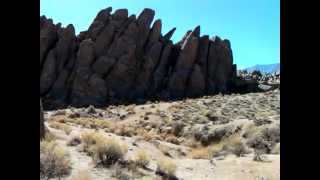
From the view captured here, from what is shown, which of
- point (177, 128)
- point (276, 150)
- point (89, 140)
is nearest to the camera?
point (89, 140)

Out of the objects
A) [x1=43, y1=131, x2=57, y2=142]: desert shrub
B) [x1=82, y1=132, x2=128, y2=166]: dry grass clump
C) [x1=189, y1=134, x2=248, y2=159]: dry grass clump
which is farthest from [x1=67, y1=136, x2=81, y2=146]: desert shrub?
[x1=189, y1=134, x2=248, y2=159]: dry grass clump

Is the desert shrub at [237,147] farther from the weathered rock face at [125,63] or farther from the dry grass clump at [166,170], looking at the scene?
the weathered rock face at [125,63]

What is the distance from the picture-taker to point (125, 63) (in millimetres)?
69875

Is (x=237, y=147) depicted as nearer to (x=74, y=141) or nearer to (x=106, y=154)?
Answer: (x=74, y=141)

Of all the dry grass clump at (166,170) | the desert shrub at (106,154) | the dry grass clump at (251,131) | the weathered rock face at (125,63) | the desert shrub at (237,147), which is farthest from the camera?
the weathered rock face at (125,63)

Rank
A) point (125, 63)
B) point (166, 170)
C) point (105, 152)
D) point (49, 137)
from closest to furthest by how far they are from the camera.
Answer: point (166, 170) → point (105, 152) → point (49, 137) → point (125, 63)

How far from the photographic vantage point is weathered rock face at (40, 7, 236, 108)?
222 ft

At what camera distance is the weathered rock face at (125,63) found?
6769 centimetres

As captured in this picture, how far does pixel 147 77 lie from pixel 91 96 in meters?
8.84

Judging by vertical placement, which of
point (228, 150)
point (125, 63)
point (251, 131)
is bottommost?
point (228, 150)

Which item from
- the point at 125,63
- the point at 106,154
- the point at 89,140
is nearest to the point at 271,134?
the point at 89,140

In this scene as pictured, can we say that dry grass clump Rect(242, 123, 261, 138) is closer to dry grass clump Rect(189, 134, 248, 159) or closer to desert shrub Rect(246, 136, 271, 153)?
desert shrub Rect(246, 136, 271, 153)

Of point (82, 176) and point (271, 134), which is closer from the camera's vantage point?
point (82, 176)

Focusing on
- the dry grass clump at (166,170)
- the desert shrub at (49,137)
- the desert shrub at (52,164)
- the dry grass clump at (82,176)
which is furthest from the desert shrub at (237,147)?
the desert shrub at (52,164)
